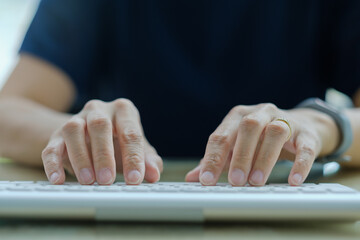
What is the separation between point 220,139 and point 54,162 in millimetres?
217

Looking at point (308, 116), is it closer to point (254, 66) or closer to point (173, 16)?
point (254, 66)

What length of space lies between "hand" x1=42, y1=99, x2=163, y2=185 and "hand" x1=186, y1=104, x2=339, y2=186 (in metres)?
0.08

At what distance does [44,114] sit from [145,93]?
322mm

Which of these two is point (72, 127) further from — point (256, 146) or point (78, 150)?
point (256, 146)

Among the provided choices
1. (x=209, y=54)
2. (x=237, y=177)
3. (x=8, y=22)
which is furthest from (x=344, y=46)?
(x=8, y=22)

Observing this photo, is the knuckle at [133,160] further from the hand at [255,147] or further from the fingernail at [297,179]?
the fingernail at [297,179]

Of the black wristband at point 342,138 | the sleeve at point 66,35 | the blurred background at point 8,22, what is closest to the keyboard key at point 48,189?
the black wristband at point 342,138

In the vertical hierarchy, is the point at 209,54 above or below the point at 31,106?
above

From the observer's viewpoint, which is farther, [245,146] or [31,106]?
[31,106]

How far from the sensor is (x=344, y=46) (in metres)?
0.99

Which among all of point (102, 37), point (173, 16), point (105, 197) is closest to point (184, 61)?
point (173, 16)

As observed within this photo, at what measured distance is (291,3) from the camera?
103 cm

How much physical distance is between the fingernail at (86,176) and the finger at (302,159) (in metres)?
0.25

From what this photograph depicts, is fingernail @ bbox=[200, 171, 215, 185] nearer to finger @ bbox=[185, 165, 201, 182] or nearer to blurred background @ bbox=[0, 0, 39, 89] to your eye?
finger @ bbox=[185, 165, 201, 182]
